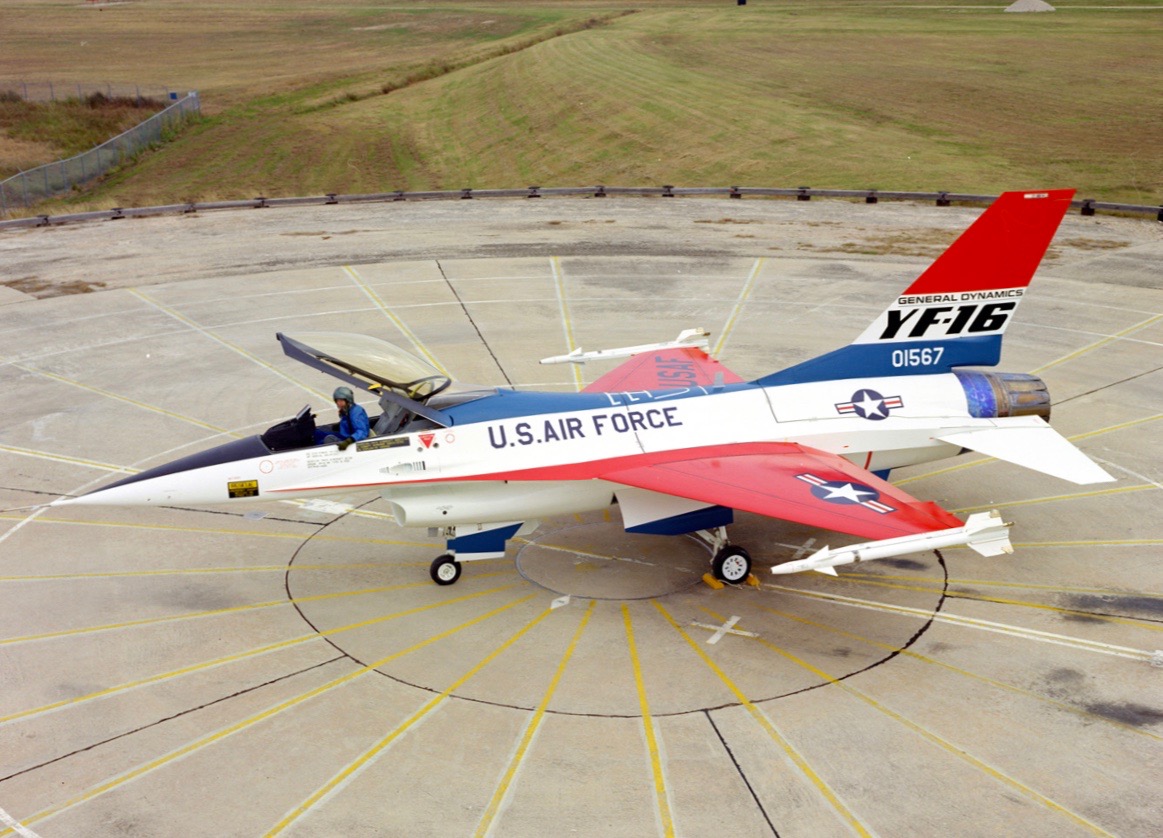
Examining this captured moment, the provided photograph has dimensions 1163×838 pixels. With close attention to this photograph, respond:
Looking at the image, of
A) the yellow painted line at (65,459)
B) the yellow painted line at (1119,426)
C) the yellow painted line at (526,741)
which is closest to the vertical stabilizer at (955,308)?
the yellow painted line at (1119,426)

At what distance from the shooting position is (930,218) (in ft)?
143

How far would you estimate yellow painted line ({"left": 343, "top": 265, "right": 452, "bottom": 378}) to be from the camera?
27.9 meters

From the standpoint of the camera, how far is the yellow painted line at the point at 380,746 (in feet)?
39.8

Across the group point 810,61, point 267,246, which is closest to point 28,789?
point 267,246

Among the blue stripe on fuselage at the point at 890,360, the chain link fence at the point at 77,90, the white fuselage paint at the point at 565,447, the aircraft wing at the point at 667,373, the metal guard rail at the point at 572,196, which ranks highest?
the chain link fence at the point at 77,90

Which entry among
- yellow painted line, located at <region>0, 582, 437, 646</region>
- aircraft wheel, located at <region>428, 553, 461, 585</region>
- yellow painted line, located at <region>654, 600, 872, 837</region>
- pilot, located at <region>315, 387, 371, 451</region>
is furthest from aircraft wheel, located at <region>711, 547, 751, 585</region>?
pilot, located at <region>315, 387, 371, 451</region>

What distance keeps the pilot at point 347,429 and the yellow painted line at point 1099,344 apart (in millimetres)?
18351

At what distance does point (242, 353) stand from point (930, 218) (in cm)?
2930

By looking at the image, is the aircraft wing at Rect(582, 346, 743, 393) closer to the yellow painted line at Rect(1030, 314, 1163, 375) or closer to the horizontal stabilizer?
the horizontal stabilizer

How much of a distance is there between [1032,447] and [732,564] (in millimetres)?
5539

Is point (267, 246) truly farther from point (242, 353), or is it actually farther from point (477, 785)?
point (477, 785)

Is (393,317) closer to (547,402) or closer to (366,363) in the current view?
(547,402)

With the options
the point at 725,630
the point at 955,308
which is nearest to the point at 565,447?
the point at 725,630

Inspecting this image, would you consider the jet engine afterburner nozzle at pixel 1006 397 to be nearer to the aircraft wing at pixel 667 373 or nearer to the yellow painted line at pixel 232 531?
the aircraft wing at pixel 667 373
